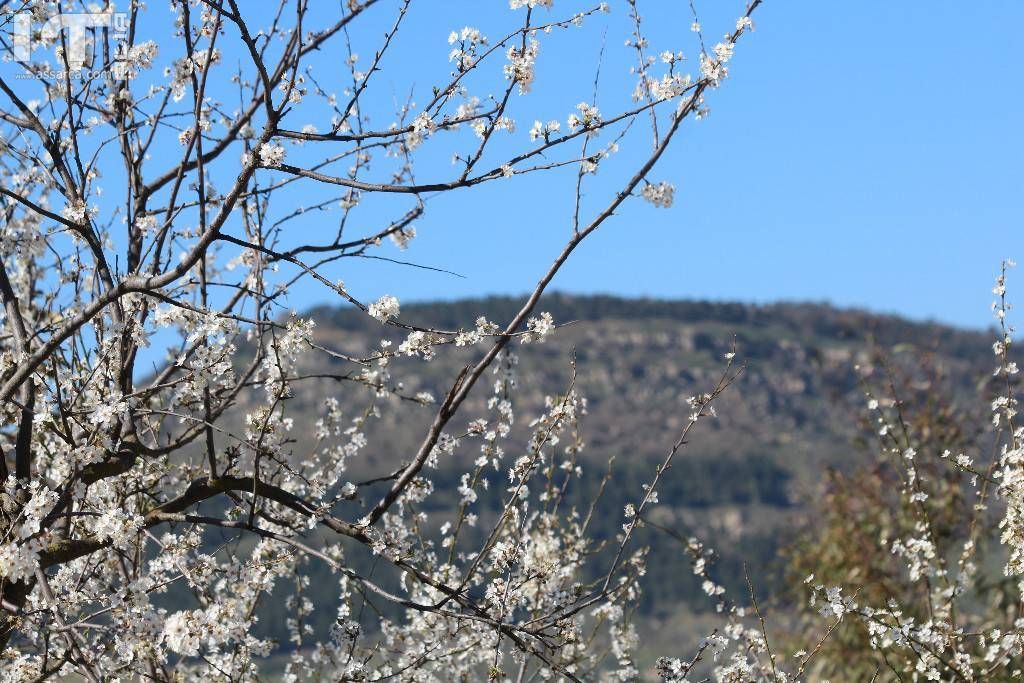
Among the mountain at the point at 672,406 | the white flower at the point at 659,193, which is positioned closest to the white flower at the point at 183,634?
the white flower at the point at 659,193

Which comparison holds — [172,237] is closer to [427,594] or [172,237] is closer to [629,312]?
[427,594]

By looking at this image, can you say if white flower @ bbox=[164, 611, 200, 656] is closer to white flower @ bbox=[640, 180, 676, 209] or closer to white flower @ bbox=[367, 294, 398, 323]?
white flower @ bbox=[367, 294, 398, 323]

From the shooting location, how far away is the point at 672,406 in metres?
158

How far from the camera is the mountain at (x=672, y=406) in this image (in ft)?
401

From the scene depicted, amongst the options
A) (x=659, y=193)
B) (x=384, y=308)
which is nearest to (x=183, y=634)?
(x=384, y=308)

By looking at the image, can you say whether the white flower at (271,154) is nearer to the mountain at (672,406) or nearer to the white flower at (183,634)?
the white flower at (183,634)

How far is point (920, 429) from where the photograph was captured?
1280 centimetres

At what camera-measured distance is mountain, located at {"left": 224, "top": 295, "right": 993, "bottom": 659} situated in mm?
122250

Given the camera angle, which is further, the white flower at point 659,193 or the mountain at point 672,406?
the mountain at point 672,406

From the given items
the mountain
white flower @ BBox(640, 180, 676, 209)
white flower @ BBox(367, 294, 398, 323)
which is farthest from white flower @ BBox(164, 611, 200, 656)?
the mountain

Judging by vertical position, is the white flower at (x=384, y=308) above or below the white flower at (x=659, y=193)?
below

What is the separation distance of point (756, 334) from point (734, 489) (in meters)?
37.2

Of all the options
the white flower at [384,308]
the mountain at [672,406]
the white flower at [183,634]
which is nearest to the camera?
the white flower at [183,634]

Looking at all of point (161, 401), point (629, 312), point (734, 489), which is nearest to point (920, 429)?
point (161, 401)
